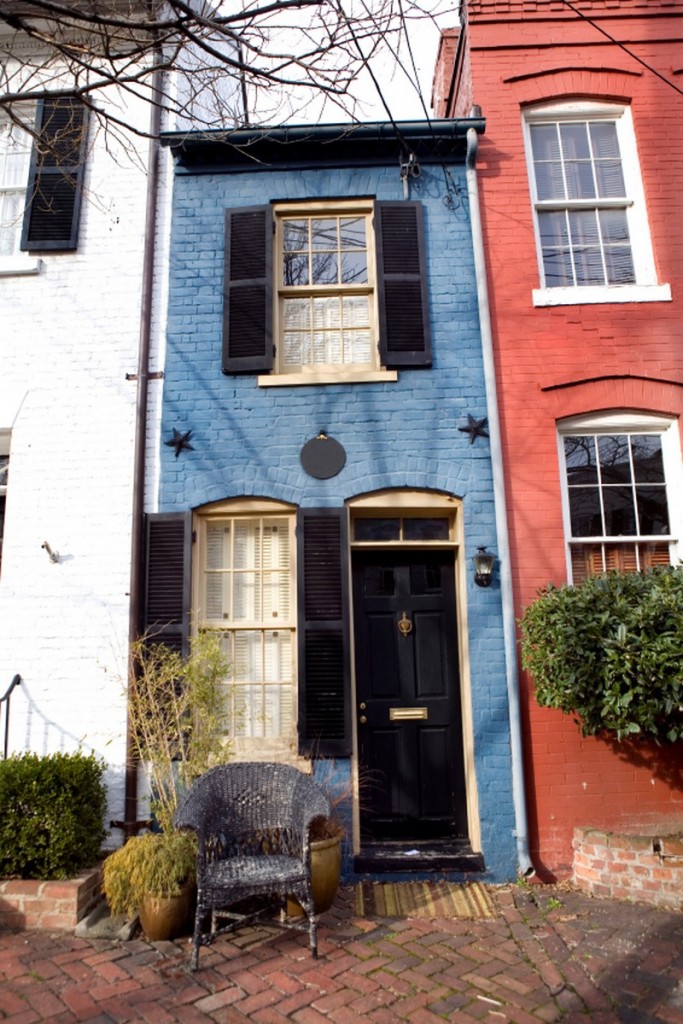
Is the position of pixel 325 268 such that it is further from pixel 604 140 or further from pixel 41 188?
pixel 604 140

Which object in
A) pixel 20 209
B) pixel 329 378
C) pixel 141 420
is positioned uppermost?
pixel 20 209

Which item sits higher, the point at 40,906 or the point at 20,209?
the point at 20,209

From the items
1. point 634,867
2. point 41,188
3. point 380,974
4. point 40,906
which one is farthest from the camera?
point 41,188

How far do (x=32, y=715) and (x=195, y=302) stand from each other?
12.4 feet

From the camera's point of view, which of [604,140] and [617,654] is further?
[604,140]

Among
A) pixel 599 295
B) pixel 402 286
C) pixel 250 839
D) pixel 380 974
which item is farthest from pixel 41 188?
pixel 380 974

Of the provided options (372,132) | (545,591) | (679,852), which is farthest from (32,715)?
(372,132)

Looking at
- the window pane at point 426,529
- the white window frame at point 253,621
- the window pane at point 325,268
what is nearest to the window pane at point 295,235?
the window pane at point 325,268

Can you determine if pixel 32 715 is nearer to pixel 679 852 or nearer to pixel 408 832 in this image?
Answer: pixel 408 832

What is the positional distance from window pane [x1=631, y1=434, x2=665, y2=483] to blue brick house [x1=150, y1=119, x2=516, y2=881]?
1315 mm

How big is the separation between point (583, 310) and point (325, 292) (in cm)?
232

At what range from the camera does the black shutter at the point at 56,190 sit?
6.38m

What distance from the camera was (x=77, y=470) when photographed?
5891 millimetres

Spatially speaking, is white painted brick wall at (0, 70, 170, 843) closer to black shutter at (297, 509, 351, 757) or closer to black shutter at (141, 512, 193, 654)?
black shutter at (141, 512, 193, 654)
